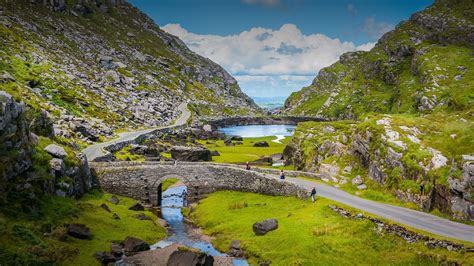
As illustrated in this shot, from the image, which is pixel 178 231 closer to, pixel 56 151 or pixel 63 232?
pixel 63 232

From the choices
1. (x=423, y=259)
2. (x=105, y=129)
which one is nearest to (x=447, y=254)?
(x=423, y=259)

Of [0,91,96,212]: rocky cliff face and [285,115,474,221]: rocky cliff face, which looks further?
[0,91,96,212]: rocky cliff face

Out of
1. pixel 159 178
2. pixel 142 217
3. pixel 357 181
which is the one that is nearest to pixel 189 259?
pixel 142 217

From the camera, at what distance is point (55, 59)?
186 metres

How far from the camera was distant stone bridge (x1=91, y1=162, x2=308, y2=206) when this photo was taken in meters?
76.3

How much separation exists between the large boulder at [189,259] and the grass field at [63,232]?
8.56 metres

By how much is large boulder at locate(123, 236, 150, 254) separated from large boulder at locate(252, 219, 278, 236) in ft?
47.2

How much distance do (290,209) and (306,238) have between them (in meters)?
11.9

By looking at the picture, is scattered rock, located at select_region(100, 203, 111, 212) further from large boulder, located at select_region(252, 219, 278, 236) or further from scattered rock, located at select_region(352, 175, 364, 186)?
scattered rock, located at select_region(352, 175, 364, 186)

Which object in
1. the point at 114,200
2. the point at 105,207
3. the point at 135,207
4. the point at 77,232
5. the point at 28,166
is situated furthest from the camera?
the point at 114,200

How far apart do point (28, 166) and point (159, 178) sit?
89.6 ft

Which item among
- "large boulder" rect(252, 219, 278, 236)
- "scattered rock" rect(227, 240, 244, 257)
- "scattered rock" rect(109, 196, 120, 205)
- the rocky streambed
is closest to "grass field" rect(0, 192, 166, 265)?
"scattered rock" rect(109, 196, 120, 205)

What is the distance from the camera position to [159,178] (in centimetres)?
7725

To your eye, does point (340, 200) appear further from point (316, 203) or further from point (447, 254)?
point (447, 254)
